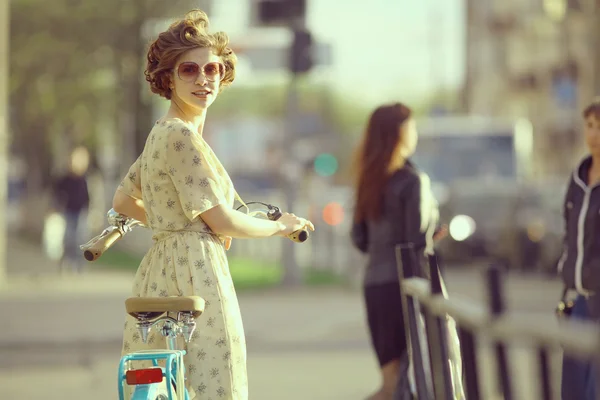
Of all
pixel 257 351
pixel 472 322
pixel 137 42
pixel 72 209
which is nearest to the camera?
pixel 472 322

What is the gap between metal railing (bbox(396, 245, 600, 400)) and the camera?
2725 millimetres

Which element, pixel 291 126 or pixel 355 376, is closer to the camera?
pixel 355 376

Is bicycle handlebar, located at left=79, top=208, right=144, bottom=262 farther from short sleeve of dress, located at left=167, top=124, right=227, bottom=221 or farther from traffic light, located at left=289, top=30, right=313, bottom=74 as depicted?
traffic light, located at left=289, top=30, right=313, bottom=74

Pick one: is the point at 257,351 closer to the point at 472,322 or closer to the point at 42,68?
the point at 472,322

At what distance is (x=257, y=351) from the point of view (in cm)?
1252

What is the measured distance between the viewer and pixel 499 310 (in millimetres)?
3252

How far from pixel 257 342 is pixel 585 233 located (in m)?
6.91

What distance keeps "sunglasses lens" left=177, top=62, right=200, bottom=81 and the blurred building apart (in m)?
54.8

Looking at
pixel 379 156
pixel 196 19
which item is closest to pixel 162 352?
pixel 196 19

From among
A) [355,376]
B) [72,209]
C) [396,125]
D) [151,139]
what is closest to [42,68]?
[72,209]

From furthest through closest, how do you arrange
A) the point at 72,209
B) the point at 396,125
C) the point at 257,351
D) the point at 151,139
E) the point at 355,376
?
the point at 72,209
the point at 257,351
the point at 355,376
the point at 396,125
the point at 151,139

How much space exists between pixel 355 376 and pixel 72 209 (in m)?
13.4

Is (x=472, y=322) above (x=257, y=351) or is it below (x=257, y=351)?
above

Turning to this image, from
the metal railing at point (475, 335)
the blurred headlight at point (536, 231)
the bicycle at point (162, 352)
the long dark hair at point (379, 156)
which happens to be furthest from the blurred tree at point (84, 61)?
the bicycle at point (162, 352)
